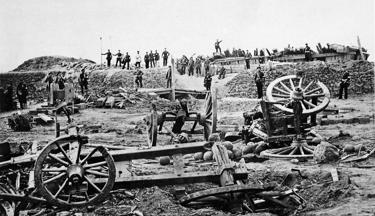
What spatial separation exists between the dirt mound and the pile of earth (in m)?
20.9

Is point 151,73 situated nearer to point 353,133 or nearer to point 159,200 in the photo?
point 353,133

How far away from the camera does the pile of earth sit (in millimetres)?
26328

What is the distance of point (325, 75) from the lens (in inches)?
1066

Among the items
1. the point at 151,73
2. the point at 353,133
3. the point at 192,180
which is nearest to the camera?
the point at 192,180

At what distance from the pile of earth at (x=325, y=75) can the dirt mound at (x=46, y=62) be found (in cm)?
2091

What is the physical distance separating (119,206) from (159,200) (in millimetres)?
593

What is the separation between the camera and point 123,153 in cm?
689

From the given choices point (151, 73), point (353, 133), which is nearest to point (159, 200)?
point (353, 133)

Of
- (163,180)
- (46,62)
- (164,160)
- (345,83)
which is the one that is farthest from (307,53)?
(46,62)

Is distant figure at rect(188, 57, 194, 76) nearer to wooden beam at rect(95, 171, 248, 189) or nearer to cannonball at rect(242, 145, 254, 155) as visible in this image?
cannonball at rect(242, 145, 254, 155)

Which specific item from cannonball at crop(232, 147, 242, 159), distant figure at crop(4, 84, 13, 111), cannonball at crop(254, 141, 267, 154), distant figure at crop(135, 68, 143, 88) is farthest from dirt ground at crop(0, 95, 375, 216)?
distant figure at crop(135, 68, 143, 88)

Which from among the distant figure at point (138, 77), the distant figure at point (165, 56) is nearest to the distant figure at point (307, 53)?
the distant figure at point (138, 77)

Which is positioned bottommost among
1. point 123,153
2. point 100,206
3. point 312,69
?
point 100,206

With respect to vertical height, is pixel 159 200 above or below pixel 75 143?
below
